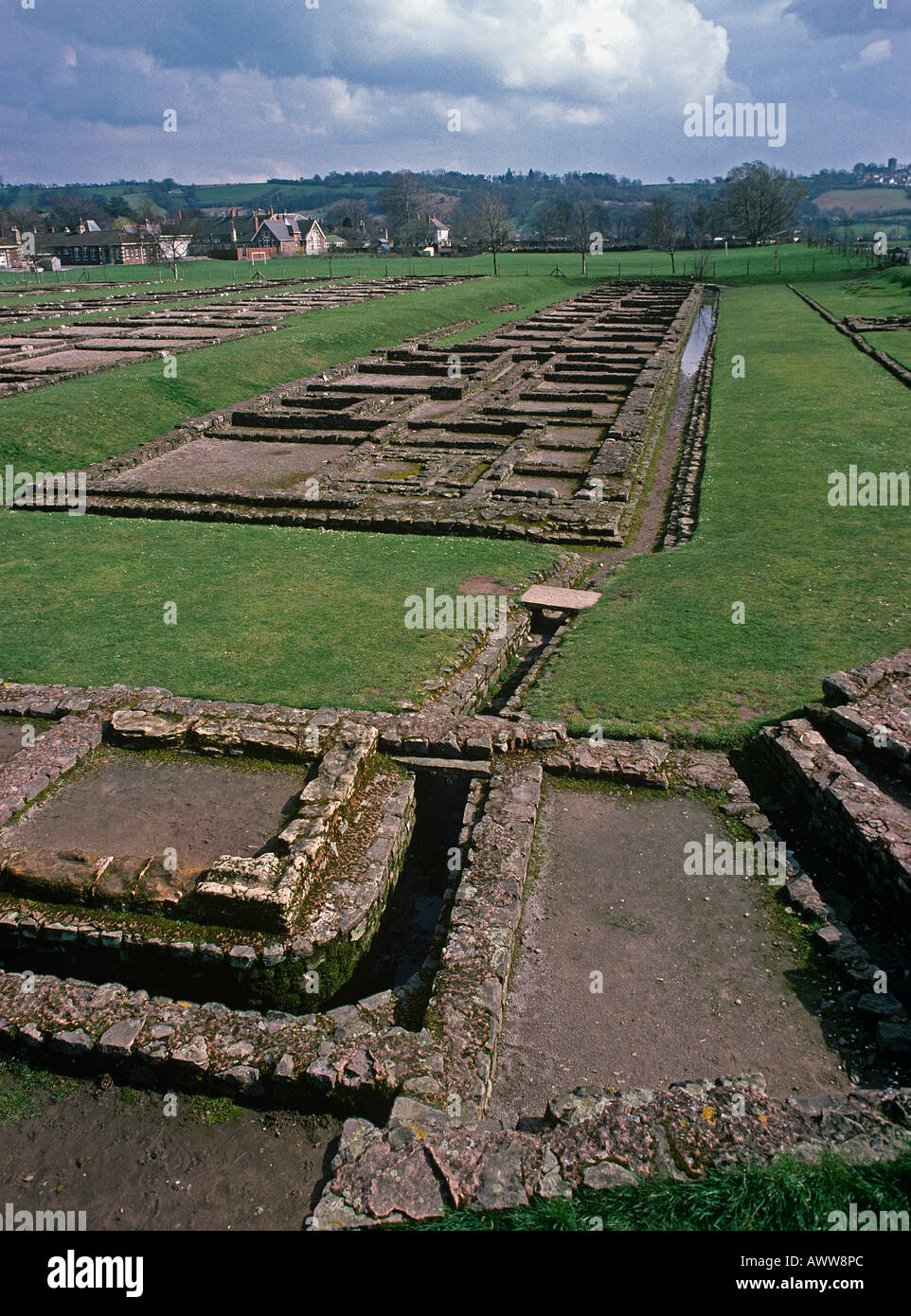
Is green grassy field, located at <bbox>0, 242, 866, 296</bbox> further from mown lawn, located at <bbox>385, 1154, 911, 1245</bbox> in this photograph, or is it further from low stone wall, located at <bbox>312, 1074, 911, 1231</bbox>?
mown lawn, located at <bbox>385, 1154, 911, 1245</bbox>

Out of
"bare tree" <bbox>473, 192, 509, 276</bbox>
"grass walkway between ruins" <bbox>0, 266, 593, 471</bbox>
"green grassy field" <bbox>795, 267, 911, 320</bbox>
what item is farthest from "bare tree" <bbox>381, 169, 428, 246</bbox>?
"grass walkway between ruins" <bbox>0, 266, 593, 471</bbox>

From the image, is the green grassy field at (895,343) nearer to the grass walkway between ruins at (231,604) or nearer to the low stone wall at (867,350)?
the low stone wall at (867,350)

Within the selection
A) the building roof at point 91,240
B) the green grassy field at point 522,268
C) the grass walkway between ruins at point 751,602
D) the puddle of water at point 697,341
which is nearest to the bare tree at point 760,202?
the green grassy field at point 522,268

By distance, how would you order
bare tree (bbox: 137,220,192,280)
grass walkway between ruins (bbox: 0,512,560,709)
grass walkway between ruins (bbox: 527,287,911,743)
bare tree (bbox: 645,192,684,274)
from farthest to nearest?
bare tree (bbox: 137,220,192,280) < bare tree (bbox: 645,192,684,274) < grass walkway between ruins (bbox: 0,512,560,709) < grass walkway between ruins (bbox: 527,287,911,743)

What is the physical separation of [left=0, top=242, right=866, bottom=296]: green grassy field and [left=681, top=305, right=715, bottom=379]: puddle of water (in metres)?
20.4

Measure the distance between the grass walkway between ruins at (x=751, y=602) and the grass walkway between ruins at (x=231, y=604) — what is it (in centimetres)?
193

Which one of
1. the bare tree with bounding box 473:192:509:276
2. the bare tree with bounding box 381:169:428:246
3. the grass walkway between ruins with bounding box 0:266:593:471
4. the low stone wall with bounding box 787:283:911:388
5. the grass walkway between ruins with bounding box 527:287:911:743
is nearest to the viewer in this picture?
the grass walkway between ruins with bounding box 527:287:911:743

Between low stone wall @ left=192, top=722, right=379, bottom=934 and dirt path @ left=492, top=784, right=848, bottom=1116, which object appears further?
low stone wall @ left=192, top=722, right=379, bottom=934

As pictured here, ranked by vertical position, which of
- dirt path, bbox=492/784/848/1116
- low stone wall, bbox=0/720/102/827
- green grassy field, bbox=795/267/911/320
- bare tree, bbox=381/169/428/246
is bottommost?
dirt path, bbox=492/784/848/1116

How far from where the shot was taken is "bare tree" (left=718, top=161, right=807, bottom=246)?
3907 inches

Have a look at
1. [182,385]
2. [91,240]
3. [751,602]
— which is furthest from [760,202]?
[751,602]

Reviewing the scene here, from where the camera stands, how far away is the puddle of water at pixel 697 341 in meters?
33.0

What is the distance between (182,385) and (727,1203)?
25.4m
